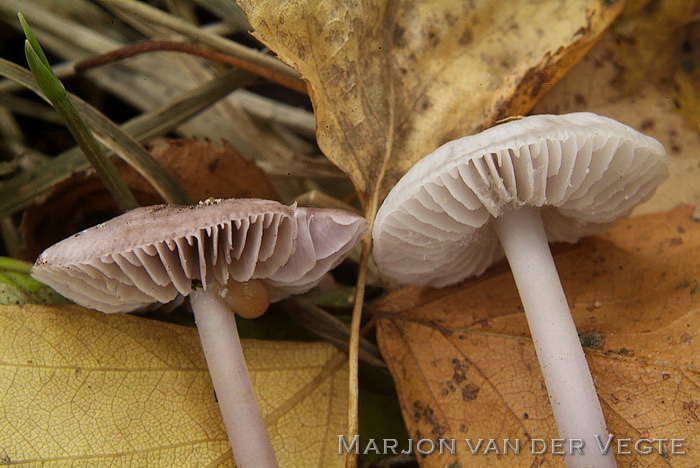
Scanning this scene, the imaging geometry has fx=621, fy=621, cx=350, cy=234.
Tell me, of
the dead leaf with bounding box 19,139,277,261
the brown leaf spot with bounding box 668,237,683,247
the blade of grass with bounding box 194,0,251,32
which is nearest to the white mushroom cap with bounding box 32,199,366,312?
the dead leaf with bounding box 19,139,277,261

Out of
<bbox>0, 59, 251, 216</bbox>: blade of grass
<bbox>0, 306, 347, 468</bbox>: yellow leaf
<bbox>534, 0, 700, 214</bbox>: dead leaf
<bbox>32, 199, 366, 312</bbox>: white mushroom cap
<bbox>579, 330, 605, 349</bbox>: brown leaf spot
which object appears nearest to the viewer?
<bbox>32, 199, 366, 312</bbox>: white mushroom cap

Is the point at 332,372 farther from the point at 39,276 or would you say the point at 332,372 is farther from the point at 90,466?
the point at 39,276

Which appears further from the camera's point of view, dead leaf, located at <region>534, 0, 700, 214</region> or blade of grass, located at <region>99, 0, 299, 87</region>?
dead leaf, located at <region>534, 0, 700, 214</region>

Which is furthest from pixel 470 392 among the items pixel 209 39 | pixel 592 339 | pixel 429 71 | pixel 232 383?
pixel 209 39

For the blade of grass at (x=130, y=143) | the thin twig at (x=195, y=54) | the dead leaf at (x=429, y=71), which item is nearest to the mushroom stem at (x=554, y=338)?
the dead leaf at (x=429, y=71)

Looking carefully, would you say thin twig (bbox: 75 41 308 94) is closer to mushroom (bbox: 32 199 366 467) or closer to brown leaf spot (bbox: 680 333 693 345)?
mushroom (bbox: 32 199 366 467)

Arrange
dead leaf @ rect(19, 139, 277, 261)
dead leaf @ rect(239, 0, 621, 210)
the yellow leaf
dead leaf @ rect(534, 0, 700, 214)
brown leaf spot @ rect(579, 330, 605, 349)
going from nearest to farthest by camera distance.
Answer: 1. the yellow leaf
2. brown leaf spot @ rect(579, 330, 605, 349)
3. dead leaf @ rect(239, 0, 621, 210)
4. dead leaf @ rect(19, 139, 277, 261)
5. dead leaf @ rect(534, 0, 700, 214)

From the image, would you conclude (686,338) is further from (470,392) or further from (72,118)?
(72,118)
